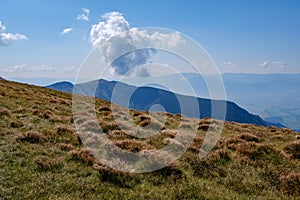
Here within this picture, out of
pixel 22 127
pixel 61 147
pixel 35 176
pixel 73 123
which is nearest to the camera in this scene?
pixel 35 176

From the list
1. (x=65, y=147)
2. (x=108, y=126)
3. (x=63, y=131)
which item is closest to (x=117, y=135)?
(x=108, y=126)

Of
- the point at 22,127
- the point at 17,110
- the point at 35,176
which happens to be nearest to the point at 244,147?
the point at 35,176

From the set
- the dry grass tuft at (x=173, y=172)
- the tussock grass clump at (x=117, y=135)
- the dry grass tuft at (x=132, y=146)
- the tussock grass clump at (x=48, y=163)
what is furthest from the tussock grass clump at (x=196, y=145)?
the tussock grass clump at (x=48, y=163)


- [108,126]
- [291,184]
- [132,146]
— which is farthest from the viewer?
[108,126]

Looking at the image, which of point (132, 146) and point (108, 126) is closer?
point (132, 146)

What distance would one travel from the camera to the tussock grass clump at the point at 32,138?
14.3 m

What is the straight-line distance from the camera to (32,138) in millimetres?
14672

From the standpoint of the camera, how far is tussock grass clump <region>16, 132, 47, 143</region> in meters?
14.3

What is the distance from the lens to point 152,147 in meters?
14.9

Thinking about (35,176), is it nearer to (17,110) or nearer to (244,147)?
(244,147)

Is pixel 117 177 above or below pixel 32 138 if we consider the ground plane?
below

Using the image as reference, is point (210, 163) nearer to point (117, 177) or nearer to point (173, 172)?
point (173, 172)

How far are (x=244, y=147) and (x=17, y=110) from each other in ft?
61.0

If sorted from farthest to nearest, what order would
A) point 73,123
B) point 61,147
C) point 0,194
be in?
point 73,123 < point 61,147 < point 0,194
